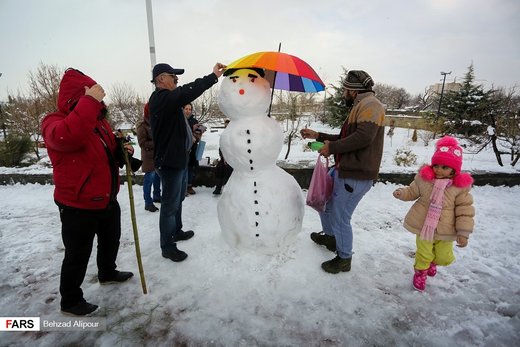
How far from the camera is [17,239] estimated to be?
3.63 meters

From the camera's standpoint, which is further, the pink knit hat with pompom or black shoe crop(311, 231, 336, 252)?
black shoe crop(311, 231, 336, 252)

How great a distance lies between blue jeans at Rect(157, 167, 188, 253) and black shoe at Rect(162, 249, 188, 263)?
0.04 m

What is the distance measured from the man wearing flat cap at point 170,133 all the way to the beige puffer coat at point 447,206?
85.5 inches

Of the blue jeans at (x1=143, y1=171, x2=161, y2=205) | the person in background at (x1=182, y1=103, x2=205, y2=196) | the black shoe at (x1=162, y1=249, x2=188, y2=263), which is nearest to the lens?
the black shoe at (x1=162, y1=249, x2=188, y2=263)

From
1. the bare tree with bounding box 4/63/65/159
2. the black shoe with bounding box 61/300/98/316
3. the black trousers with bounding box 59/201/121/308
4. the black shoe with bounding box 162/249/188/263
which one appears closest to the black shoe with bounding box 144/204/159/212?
the black shoe with bounding box 162/249/188/263

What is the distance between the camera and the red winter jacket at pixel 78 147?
1891mm

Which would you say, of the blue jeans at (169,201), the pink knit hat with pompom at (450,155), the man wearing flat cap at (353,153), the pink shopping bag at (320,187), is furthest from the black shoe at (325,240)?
the blue jeans at (169,201)

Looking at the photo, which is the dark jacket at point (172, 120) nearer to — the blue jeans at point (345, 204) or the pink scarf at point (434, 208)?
the blue jeans at point (345, 204)

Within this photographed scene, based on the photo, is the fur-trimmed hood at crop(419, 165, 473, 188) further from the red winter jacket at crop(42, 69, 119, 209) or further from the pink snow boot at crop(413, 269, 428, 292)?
the red winter jacket at crop(42, 69, 119, 209)

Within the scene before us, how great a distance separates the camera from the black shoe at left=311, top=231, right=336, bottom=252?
10.9 feet

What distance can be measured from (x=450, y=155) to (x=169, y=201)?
2.73m

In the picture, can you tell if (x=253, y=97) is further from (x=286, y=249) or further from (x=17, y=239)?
(x=17, y=239)

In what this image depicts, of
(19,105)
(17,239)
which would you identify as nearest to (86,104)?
(17,239)

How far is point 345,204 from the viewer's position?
2787 millimetres
